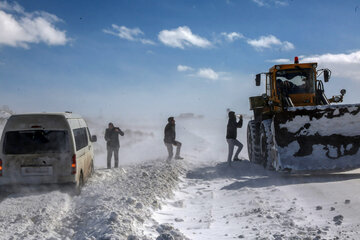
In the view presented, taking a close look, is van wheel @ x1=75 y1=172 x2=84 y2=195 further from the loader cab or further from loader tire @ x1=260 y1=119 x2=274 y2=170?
the loader cab

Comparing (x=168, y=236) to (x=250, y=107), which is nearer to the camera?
(x=168, y=236)

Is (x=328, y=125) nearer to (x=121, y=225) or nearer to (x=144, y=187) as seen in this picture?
(x=144, y=187)

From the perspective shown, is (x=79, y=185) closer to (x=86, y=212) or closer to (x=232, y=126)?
(x=86, y=212)

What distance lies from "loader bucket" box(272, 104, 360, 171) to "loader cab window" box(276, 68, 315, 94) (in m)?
2.15

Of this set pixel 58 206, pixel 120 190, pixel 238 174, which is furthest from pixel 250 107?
pixel 58 206

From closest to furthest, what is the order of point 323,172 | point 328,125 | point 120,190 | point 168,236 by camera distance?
point 168,236 → point 120,190 → point 328,125 → point 323,172

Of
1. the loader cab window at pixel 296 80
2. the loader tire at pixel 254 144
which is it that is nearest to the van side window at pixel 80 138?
the loader tire at pixel 254 144

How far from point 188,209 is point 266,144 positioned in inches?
199

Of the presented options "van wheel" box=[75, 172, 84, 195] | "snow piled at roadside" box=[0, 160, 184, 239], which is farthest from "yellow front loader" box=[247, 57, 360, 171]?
"van wheel" box=[75, 172, 84, 195]

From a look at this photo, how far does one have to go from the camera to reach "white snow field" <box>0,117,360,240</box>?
216 inches

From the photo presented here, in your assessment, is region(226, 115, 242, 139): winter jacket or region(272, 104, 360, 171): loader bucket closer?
region(272, 104, 360, 171): loader bucket

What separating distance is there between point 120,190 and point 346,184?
202 inches

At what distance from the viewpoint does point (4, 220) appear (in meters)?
6.19

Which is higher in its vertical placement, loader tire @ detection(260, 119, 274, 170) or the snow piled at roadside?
loader tire @ detection(260, 119, 274, 170)
